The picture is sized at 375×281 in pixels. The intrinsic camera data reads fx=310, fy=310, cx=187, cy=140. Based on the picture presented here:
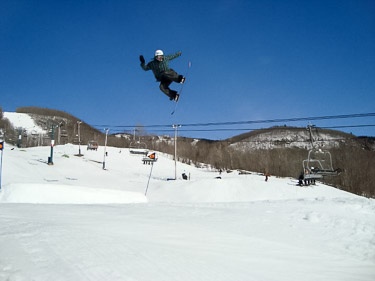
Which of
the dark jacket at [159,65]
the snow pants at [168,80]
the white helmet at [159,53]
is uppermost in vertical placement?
the white helmet at [159,53]

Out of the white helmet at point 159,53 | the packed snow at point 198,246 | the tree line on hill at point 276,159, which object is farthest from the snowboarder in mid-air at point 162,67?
the tree line on hill at point 276,159

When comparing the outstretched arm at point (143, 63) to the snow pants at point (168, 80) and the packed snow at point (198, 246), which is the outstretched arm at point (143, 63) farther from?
the packed snow at point (198, 246)

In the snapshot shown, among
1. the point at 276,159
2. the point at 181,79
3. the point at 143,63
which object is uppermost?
the point at 143,63

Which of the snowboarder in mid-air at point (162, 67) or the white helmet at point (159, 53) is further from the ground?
the white helmet at point (159, 53)

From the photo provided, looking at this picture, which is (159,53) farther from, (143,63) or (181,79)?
(181,79)

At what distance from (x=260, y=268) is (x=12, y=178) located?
1001 inches

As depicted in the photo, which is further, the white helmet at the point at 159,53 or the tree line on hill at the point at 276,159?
the tree line on hill at the point at 276,159

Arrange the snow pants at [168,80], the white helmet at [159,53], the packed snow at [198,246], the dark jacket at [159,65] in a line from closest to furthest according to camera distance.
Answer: the packed snow at [198,246] < the white helmet at [159,53] < the dark jacket at [159,65] < the snow pants at [168,80]

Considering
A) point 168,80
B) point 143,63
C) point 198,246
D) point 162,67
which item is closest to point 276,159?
point 168,80

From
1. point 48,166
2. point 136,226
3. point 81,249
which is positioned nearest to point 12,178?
point 48,166

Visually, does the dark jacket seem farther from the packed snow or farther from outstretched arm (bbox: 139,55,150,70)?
the packed snow

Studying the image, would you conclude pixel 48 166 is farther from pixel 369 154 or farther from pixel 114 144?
pixel 369 154

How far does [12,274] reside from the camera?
10.6ft

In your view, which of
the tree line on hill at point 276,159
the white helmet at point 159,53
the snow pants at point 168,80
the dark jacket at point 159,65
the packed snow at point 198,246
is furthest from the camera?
the tree line on hill at point 276,159
